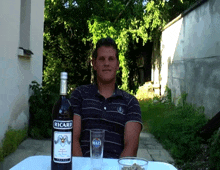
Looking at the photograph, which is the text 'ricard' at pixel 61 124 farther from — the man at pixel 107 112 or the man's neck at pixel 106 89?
the man's neck at pixel 106 89

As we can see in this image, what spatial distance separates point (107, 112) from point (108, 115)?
0.08 feet

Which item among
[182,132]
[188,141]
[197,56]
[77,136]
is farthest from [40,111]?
[77,136]

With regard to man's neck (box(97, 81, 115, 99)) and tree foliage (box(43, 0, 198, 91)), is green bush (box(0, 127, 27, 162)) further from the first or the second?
tree foliage (box(43, 0, 198, 91))

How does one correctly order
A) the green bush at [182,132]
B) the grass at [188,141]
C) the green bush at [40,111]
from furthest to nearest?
the green bush at [40,111], the green bush at [182,132], the grass at [188,141]

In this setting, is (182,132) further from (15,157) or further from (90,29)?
(90,29)

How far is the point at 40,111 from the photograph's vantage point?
5.77 meters

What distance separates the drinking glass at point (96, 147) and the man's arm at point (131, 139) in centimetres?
69

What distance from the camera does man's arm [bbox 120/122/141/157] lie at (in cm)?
222

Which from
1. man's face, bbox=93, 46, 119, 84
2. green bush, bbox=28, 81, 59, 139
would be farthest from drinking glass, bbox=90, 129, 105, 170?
green bush, bbox=28, 81, 59, 139

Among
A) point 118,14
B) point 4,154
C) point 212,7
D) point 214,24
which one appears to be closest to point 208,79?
point 214,24

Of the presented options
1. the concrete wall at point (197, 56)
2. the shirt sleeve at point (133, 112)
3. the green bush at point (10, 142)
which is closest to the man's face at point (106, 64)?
the shirt sleeve at point (133, 112)

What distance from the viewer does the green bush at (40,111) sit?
568cm

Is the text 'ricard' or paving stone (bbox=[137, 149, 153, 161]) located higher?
the text 'ricard'

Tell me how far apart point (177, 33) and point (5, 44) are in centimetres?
570
